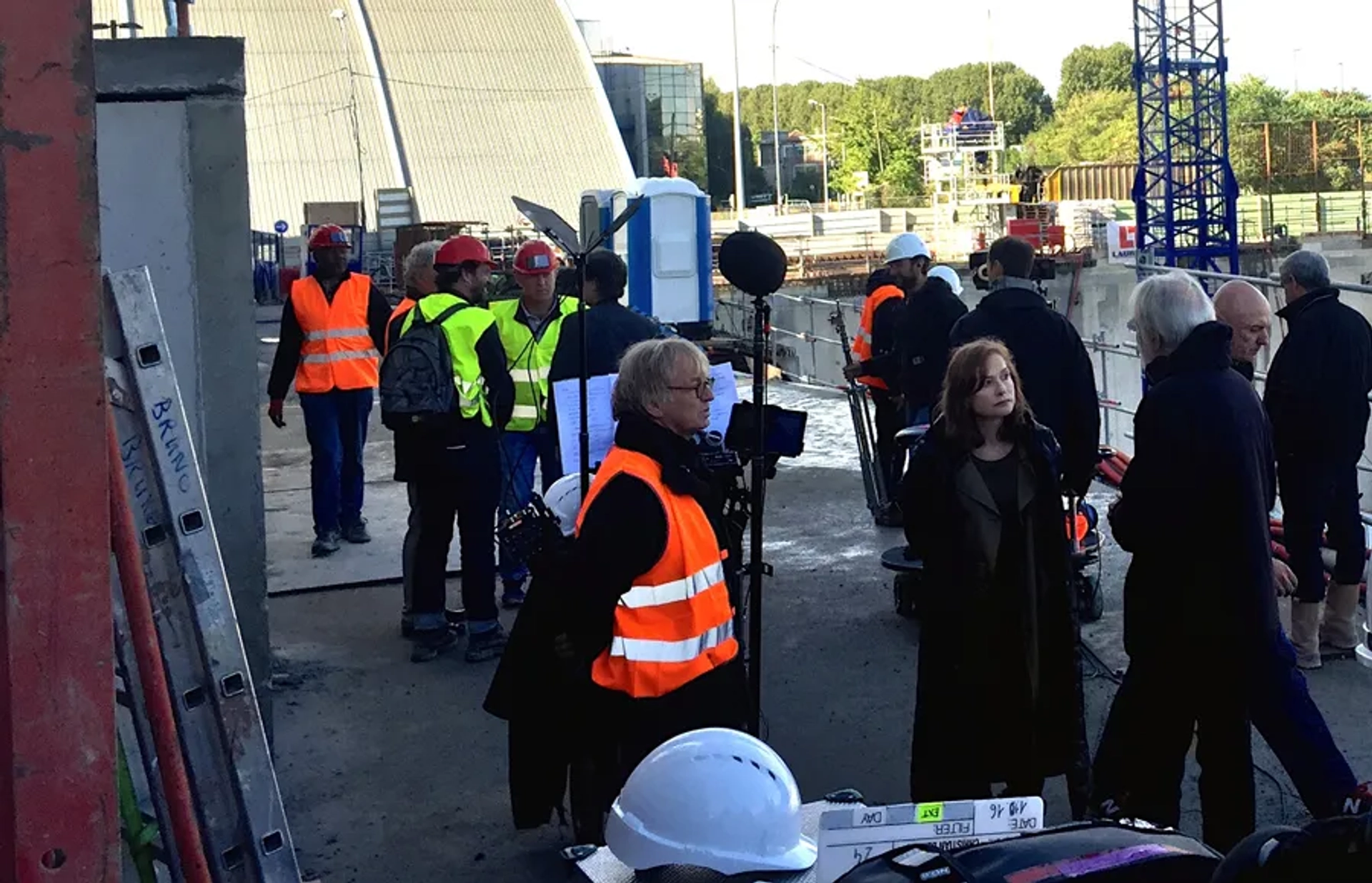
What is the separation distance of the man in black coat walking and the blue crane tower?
4734cm

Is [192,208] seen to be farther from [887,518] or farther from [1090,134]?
[1090,134]

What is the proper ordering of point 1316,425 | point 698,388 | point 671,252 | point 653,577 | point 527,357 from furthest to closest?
1. point 671,252
2. point 527,357
3. point 1316,425
4. point 698,388
5. point 653,577

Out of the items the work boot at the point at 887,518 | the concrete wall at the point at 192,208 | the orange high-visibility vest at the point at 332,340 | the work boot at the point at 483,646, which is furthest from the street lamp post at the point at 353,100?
the concrete wall at the point at 192,208

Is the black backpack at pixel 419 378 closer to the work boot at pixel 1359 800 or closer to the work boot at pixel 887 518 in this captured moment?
the work boot at pixel 887 518

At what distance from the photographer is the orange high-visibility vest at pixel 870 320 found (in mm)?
10195

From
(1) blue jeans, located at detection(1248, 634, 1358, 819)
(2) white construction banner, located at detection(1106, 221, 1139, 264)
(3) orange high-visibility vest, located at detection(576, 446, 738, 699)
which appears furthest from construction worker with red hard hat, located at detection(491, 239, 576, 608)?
(2) white construction banner, located at detection(1106, 221, 1139, 264)

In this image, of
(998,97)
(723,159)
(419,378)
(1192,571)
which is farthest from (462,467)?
(998,97)

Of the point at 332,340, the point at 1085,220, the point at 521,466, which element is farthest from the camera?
the point at 1085,220

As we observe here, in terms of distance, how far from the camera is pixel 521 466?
27.2 ft

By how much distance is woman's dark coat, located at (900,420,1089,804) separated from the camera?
15.9 feet

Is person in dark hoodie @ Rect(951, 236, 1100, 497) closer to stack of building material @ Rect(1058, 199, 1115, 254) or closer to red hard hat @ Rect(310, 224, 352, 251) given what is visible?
red hard hat @ Rect(310, 224, 352, 251)

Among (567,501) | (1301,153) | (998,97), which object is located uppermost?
(998,97)

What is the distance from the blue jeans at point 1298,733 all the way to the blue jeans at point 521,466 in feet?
13.5

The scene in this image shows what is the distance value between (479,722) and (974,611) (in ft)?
8.54
